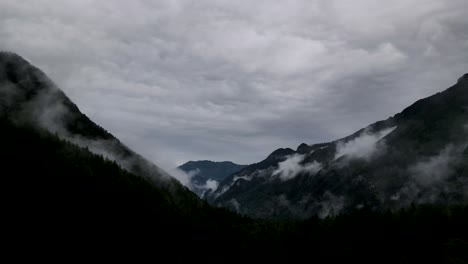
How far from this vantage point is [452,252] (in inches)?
7096

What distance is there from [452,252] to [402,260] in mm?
24424

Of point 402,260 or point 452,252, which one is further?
point 402,260

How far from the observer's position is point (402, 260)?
199625 millimetres
